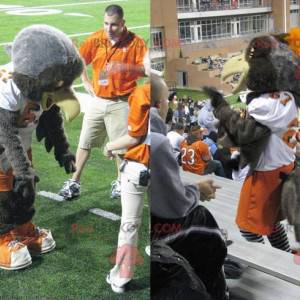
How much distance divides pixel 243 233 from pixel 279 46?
27.3 inches

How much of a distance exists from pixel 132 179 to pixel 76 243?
1.01 ft

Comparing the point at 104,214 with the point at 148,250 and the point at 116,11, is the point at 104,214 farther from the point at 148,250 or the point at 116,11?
the point at 116,11

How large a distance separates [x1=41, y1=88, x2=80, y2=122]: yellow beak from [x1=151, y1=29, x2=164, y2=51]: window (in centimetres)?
31

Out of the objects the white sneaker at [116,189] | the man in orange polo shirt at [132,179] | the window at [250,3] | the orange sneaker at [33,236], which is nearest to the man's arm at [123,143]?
the man in orange polo shirt at [132,179]

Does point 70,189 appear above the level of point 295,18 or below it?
below

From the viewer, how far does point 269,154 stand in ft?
6.99

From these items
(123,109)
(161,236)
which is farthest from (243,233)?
(123,109)

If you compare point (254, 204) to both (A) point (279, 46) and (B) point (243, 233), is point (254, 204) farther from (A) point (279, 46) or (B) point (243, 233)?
(A) point (279, 46)

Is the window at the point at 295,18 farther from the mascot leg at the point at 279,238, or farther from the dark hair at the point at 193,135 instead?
the mascot leg at the point at 279,238

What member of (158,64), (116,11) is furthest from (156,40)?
(116,11)

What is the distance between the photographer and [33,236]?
2.03 metres

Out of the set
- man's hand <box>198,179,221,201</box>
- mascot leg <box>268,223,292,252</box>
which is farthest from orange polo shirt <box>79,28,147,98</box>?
mascot leg <box>268,223,292,252</box>

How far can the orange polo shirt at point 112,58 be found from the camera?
1.86 m

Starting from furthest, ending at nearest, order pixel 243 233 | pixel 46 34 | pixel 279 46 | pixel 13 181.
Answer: pixel 243 233 → pixel 279 46 → pixel 13 181 → pixel 46 34
